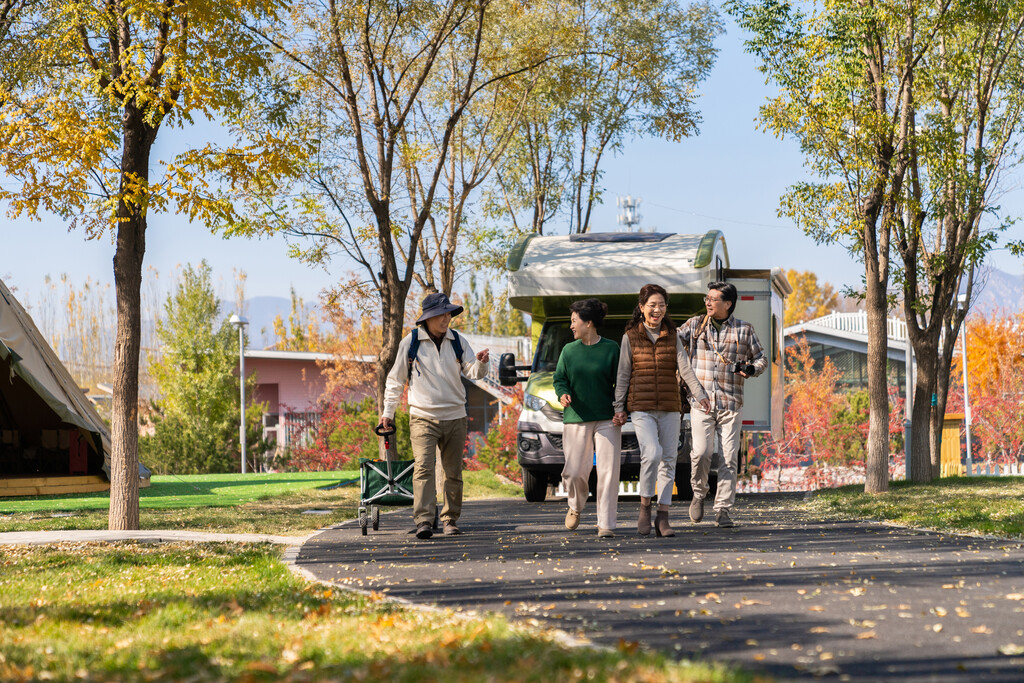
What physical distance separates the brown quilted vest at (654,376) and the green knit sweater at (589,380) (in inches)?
10.4

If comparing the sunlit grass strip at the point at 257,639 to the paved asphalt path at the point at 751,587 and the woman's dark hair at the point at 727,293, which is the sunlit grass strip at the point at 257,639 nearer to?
the paved asphalt path at the point at 751,587

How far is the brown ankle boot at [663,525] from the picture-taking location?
9.05 meters

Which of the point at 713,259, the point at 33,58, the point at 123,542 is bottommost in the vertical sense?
the point at 123,542

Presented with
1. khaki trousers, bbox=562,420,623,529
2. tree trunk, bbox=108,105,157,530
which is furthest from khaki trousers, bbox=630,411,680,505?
tree trunk, bbox=108,105,157,530

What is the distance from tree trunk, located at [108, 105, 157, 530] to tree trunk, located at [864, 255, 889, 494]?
9280 mm

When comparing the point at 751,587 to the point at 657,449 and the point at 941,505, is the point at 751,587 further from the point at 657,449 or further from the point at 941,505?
the point at 941,505

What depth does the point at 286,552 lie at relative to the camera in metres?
8.62

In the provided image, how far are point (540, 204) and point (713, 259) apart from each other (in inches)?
414

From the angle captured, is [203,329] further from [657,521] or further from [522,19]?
[657,521]

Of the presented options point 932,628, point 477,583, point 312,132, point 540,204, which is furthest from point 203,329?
point 932,628

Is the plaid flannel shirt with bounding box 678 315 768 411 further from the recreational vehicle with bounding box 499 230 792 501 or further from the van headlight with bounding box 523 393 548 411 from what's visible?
the van headlight with bounding box 523 393 548 411

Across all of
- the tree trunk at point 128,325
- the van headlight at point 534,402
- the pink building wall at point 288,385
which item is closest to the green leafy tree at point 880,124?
the van headlight at point 534,402

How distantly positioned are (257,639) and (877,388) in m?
11.6

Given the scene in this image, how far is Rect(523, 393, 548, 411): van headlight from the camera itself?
43.4 feet
